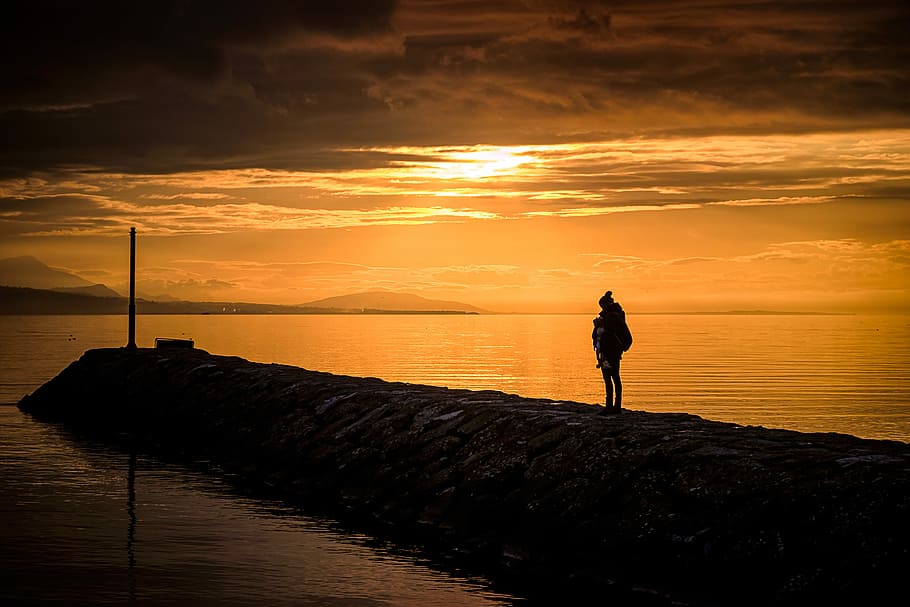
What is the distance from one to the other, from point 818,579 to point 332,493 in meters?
9.95

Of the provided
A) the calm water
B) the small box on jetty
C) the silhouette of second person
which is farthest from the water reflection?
the calm water

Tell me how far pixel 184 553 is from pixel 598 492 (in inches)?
216

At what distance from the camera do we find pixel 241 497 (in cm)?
1902

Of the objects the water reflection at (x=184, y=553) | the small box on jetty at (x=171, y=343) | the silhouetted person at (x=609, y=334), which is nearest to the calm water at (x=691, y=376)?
the small box on jetty at (x=171, y=343)

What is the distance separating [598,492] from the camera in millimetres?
14266

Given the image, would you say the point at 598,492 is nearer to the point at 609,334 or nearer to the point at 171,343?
the point at 609,334

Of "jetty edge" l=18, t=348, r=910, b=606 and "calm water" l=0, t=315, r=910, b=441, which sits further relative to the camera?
"calm water" l=0, t=315, r=910, b=441

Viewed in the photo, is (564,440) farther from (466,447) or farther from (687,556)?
(687,556)

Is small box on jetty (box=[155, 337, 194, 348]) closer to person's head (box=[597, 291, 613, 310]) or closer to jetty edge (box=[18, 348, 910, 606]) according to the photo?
jetty edge (box=[18, 348, 910, 606])

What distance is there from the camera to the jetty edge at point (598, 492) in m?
11.5

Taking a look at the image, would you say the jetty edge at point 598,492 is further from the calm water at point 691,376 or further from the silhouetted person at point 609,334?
the calm water at point 691,376

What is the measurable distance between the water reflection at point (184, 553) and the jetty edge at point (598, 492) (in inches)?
39.5

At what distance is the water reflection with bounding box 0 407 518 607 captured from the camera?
1229 centimetres

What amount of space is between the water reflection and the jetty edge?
3.29 feet
